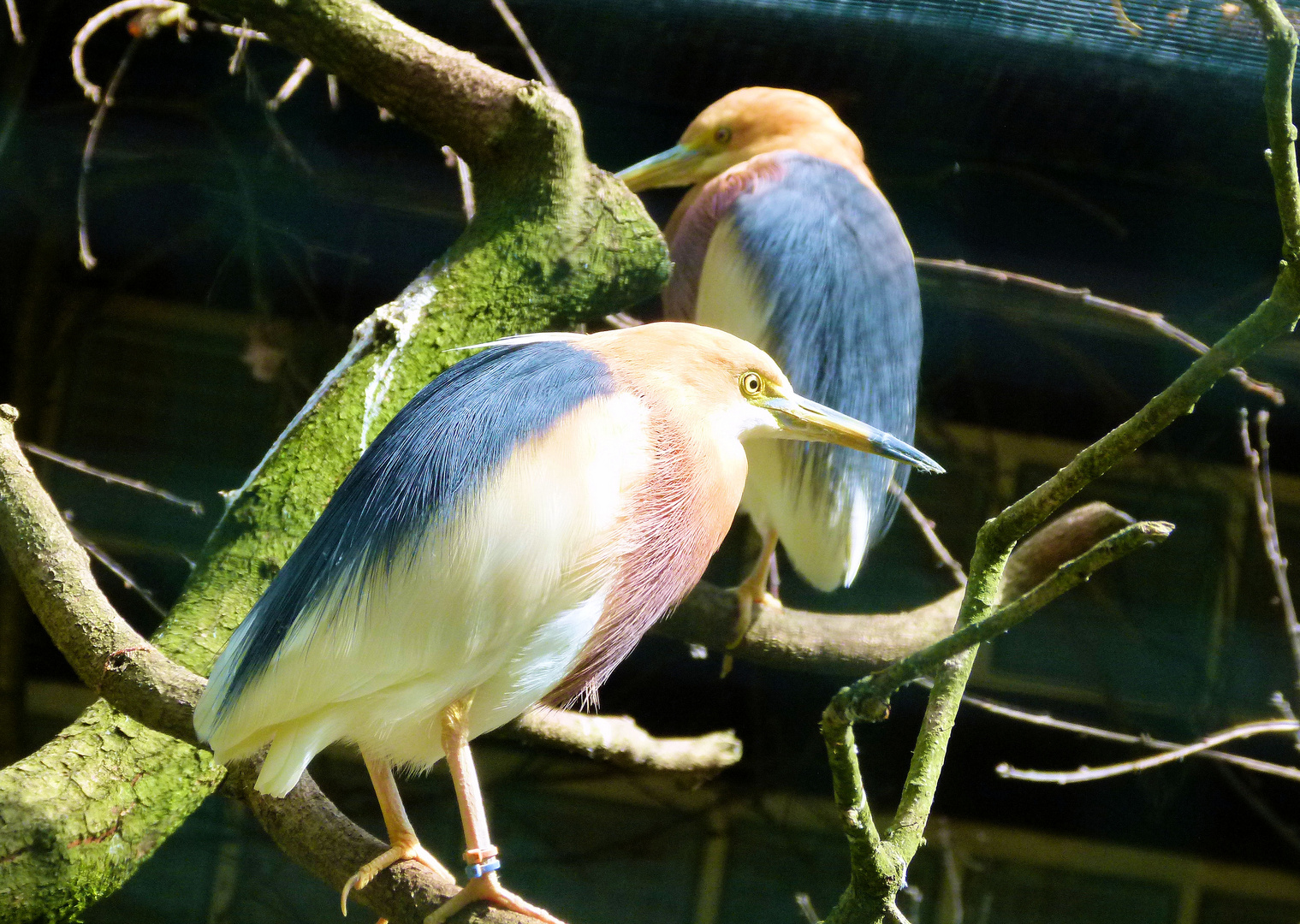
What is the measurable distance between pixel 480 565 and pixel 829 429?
0.31 m

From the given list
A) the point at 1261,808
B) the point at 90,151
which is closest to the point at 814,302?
the point at 90,151

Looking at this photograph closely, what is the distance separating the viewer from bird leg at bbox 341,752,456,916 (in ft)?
2.66

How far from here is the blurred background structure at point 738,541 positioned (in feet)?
5.16

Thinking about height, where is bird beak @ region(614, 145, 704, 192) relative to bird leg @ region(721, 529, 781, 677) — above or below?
above

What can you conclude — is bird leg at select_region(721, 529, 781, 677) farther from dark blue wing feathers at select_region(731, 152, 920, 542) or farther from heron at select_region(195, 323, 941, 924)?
heron at select_region(195, 323, 941, 924)

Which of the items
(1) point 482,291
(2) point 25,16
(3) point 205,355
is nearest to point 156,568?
(3) point 205,355

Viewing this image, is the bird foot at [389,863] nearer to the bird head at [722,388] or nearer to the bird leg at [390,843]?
the bird leg at [390,843]

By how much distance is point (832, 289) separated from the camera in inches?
53.3

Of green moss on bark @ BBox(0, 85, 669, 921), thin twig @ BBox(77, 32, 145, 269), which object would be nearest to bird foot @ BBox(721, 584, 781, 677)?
green moss on bark @ BBox(0, 85, 669, 921)

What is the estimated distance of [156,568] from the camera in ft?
6.02

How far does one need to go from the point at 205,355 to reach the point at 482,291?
90cm

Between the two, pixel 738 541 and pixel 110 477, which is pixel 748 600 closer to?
pixel 738 541

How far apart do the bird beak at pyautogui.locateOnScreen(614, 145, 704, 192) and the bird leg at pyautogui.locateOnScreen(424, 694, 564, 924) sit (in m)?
0.85

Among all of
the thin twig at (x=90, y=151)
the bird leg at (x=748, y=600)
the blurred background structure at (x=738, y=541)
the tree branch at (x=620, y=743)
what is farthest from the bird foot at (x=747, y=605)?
the thin twig at (x=90, y=151)
